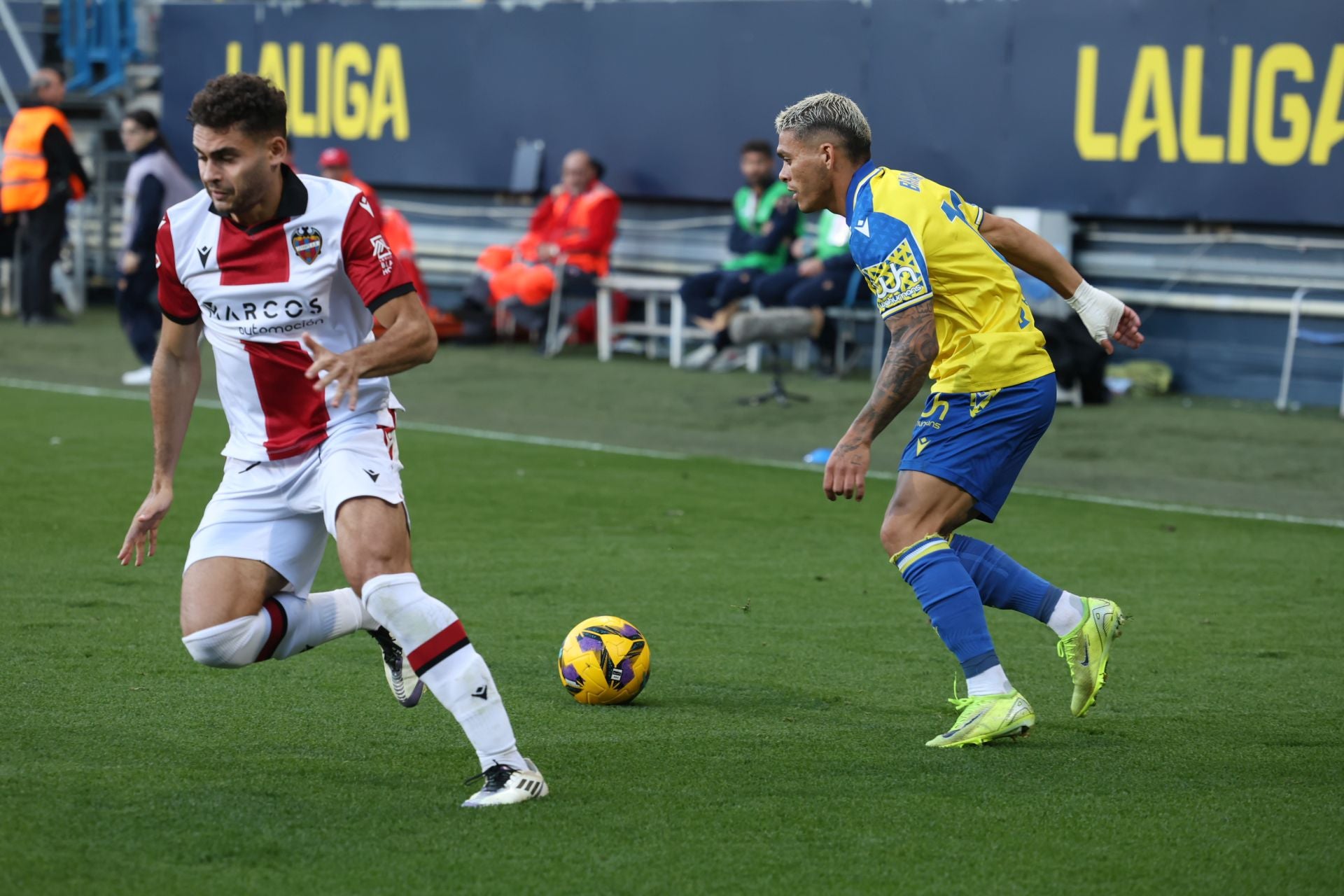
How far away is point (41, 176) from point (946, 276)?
49.7 feet

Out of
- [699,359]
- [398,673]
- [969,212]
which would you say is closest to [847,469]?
[969,212]

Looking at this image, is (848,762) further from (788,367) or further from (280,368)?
(788,367)

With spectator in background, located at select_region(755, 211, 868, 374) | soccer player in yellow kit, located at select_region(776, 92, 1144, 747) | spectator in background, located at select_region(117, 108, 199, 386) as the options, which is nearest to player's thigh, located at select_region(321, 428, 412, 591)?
soccer player in yellow kit, located at select_region(776, 92, 1144, 747)

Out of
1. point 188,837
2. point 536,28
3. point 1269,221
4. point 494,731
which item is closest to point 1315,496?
point 1269,221

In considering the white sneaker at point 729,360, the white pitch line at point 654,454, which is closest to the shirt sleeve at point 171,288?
the white pitch line at point 654,454

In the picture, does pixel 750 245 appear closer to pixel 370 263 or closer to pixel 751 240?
pixel 751 240

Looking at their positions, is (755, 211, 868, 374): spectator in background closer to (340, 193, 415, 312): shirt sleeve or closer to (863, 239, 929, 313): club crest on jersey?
(863, 239, 929, 313): club crest on jersey

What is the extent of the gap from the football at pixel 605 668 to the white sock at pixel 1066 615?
4.42 ft

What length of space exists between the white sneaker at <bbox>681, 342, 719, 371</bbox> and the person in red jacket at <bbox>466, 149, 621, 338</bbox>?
1222mm

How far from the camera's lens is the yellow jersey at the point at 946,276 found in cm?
522

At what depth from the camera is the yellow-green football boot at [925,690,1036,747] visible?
5.25 metres

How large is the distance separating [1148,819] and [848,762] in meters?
0.90

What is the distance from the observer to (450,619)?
4520 mm

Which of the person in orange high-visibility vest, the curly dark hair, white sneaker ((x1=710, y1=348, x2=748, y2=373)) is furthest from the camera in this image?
the person in orange high-visibility vest
